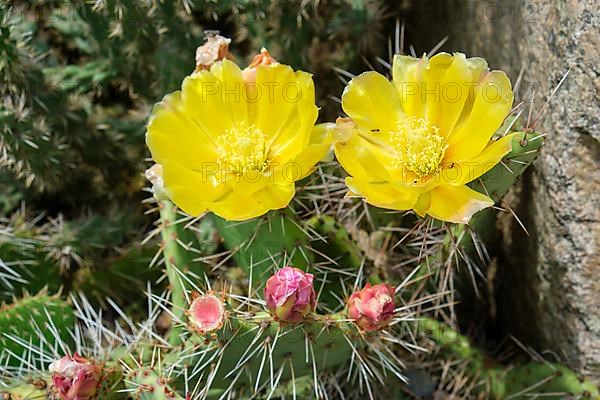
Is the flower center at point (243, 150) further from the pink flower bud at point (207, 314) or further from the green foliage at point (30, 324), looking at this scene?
the green foliage at point (30, 324)

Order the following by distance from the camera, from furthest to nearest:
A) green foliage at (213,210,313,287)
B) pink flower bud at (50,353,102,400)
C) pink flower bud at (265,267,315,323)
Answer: green foliage at (213,210,313,287)
pink flower bud at (50,353,102,400)
pink flower bud at (265,267,315,323)

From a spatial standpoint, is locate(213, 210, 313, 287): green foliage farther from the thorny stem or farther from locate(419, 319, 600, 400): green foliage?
locate(419, 319, 600, 400): green foliage

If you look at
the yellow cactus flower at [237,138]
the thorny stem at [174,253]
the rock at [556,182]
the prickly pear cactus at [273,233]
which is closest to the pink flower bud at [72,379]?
the prickly pear cactus at [273,233]

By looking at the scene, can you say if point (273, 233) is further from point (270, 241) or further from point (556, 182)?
point (556, 182)

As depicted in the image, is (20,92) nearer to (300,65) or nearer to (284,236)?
(300,65)

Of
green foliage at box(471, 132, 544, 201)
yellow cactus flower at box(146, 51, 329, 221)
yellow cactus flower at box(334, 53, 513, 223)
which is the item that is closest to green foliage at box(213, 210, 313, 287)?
yellow cactus flower at box(146, 51, 329, 221)

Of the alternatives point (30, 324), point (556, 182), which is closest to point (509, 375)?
point (556, 182)
